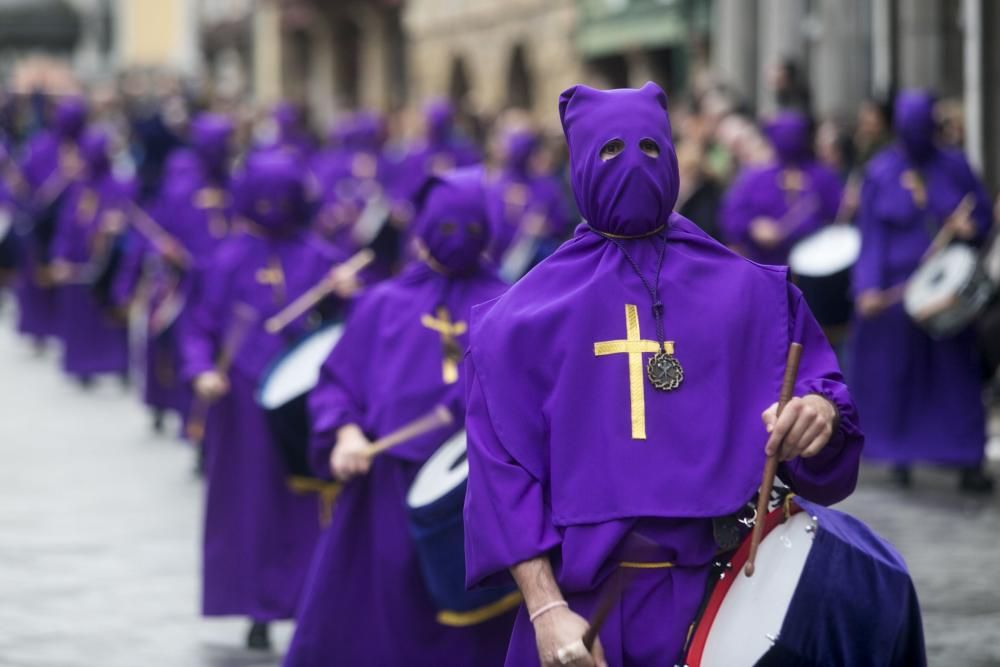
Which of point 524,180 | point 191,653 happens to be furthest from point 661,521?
point 524,180

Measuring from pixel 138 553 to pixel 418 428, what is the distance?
400cm

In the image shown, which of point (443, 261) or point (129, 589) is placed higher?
point (443, 261)

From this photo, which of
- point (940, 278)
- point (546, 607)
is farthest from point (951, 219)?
point (546, 607)

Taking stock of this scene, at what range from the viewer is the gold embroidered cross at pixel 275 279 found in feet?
30.1

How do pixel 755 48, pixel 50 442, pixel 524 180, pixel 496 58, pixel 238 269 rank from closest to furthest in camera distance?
pixel 238 269, pixel 50 442, pixel 524 180, pixel 755 48, pixel 496 58

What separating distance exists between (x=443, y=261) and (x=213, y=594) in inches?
87.3

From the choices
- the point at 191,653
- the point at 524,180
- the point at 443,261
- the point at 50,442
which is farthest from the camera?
the point at 524,180

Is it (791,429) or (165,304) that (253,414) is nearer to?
(791,429)

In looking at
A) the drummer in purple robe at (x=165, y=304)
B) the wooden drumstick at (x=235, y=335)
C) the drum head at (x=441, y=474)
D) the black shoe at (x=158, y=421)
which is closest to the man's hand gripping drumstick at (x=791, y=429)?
the drum head at (x=441, y=474)

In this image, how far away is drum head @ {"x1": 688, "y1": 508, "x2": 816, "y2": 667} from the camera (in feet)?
13.6

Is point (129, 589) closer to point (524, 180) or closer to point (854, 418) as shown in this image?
point (854, 418)

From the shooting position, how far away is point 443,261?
22.6 feet

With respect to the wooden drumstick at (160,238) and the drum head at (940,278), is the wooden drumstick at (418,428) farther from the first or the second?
the wooden drumstick at (160,238)

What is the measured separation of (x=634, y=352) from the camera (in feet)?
14.1
